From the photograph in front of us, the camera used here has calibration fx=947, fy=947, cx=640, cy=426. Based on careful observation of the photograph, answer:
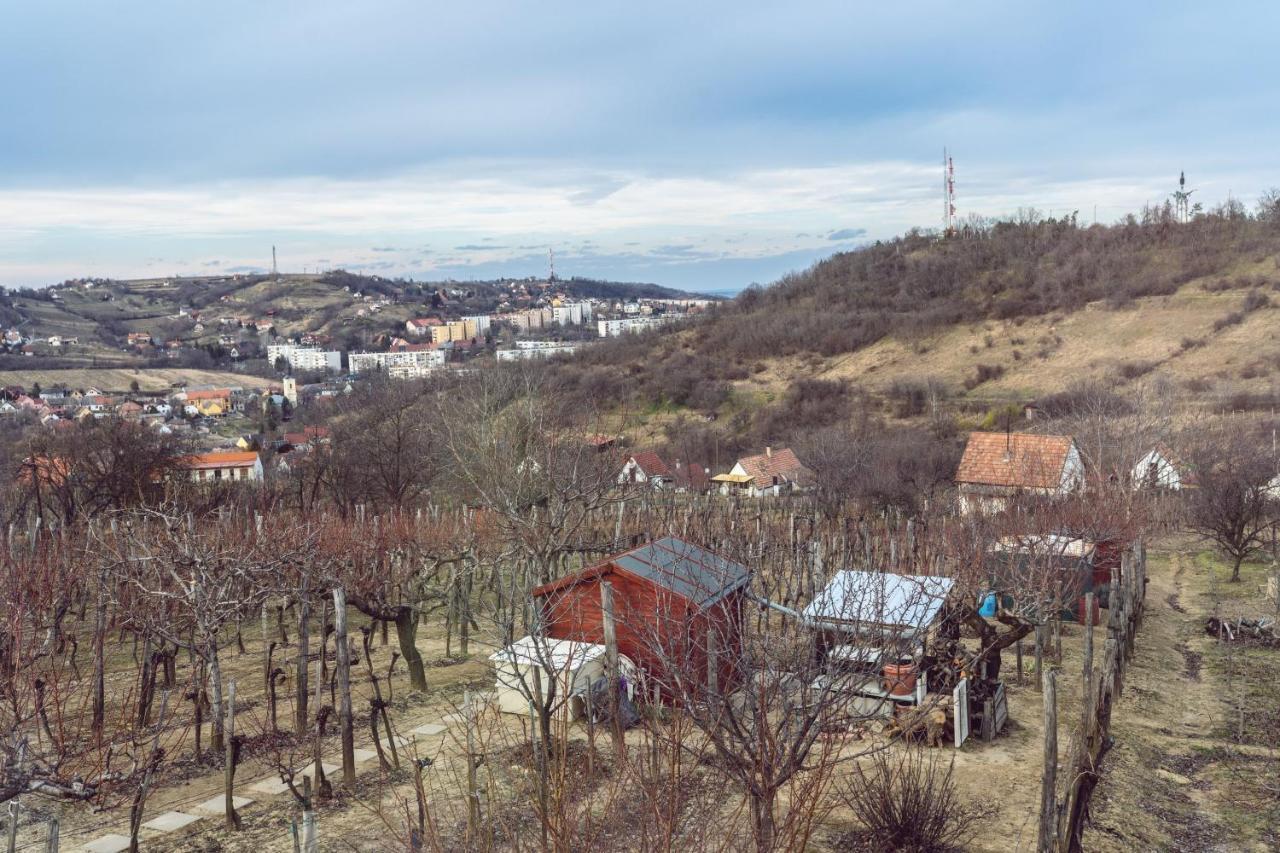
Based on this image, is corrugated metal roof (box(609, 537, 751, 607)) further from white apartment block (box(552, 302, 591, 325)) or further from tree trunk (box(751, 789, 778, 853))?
white apartment block (box(552, 302, 591, 325))

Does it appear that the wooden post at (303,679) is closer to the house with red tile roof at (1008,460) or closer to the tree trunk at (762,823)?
the tree trunk at (762,823)

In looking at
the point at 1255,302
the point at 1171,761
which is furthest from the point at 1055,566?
the point at 1255,302

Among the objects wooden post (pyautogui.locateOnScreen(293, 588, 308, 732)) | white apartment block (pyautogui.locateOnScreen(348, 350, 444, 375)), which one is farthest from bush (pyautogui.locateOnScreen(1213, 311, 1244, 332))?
white apartment block (pyautogui.locateOnScreen(348, 350, 444, 375))

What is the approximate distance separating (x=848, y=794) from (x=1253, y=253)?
5979 cm

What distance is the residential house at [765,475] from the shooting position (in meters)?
35.8

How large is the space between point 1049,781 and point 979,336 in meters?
52.9

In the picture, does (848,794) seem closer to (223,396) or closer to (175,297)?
(223,396)

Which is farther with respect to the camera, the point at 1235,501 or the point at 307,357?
the point at 307,357

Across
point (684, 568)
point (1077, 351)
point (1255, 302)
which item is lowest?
point (684, 568)

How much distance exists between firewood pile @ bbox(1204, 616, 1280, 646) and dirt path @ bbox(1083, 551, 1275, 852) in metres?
0.26

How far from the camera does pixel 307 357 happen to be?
13725 centimetres

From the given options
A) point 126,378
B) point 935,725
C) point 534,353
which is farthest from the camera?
point 126,378

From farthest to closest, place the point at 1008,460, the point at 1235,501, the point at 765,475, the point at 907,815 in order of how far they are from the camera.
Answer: the point at 765,475
the point at 1008,460
the point at 1235,501
the point at 907,815

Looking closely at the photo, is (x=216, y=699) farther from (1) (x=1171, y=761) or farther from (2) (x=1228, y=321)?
(2) (x=1228, y=321)
